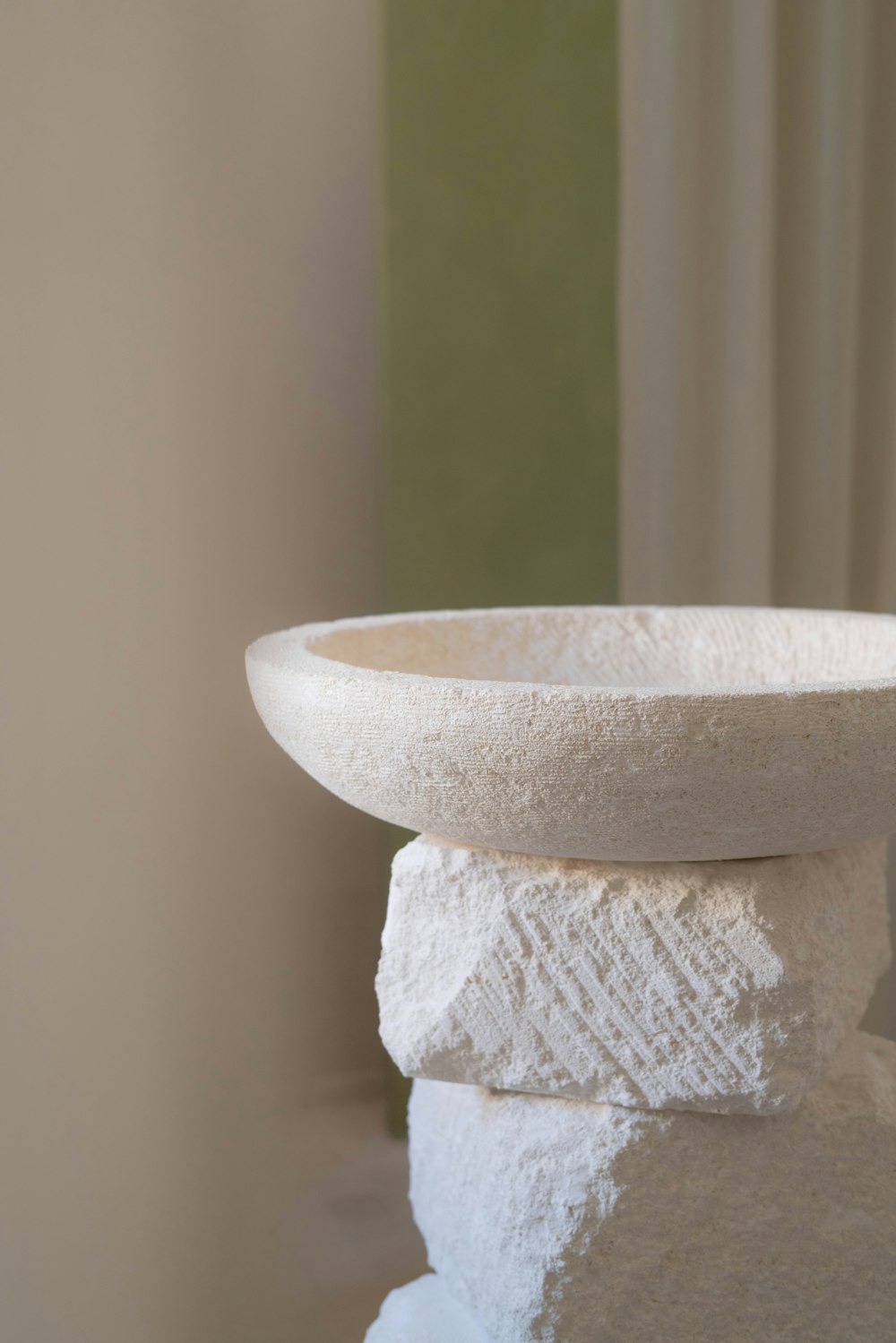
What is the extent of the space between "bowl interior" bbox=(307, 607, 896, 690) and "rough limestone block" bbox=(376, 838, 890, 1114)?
23 cm

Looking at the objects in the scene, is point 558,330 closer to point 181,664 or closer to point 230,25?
point 230,25

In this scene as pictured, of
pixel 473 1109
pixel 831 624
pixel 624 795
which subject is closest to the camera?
pixel 624 795

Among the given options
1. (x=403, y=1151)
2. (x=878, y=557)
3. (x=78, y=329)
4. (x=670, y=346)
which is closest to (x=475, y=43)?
(x=670, y=346)


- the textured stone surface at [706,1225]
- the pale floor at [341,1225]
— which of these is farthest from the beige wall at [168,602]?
the textured stone surface at [706,1225]

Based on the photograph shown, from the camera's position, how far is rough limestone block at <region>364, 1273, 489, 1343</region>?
100 cm

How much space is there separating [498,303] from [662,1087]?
119cm

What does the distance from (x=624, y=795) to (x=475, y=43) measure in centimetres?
130

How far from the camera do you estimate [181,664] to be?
1577 mm

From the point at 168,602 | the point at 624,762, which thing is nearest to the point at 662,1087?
the point at 624,762

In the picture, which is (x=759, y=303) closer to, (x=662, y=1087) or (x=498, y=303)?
(x=498, y=303)

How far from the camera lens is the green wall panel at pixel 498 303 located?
166 cm

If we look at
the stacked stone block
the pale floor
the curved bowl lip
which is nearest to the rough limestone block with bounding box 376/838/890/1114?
the stacked stone block

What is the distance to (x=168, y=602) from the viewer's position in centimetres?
156

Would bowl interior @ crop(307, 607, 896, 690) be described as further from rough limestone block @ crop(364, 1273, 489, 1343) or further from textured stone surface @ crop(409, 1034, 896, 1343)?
rough limestone block @ crop(364, 1273, 489, 1343)
